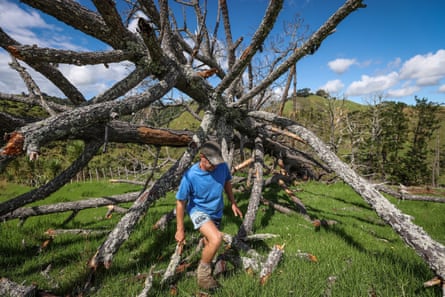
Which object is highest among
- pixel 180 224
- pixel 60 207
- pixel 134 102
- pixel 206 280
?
pixel 134 102

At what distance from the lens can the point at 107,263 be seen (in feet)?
7.75

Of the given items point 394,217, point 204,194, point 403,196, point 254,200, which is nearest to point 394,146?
point 403,196

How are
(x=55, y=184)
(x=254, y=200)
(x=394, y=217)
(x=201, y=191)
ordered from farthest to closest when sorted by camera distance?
(x=254, y=200) → (x=55, y=184) → (x=201, y=191) → (x=394, y=217)

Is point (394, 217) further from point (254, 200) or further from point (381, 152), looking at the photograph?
point (381, 152)

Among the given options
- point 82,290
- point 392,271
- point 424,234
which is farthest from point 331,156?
point 82,290

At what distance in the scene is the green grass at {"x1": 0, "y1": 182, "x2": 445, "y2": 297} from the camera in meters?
2.19

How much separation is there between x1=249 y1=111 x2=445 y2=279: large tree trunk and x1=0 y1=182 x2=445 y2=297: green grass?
1.09 ft

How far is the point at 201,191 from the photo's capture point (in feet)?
9.31

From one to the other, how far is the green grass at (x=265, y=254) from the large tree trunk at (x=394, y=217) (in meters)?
0.33

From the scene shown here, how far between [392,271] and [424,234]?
575mm

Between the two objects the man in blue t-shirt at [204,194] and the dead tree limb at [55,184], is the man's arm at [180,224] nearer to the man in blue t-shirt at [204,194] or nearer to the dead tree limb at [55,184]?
the man in blue t-shirt at [204,194]

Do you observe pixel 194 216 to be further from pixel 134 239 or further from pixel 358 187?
pixel 358 187

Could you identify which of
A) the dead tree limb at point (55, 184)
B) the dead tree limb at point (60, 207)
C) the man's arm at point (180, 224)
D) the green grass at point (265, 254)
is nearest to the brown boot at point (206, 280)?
the green grass at point (265, 254)

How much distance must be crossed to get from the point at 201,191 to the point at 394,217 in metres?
2.31
